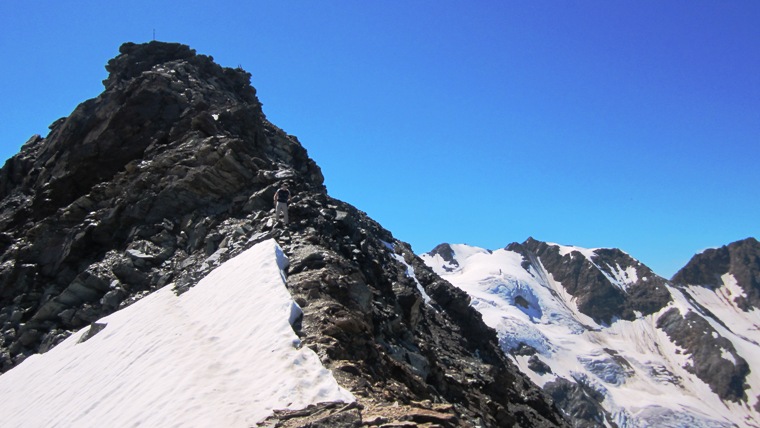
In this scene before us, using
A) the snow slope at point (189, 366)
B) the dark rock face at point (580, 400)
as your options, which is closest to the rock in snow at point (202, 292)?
the snow slope at point (189, 366)

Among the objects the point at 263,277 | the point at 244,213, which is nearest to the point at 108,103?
the point at 244,213

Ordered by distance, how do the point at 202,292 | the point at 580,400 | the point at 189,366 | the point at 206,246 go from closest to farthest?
the point at 189,366, the point at 202,292, the point at 206,246, the point at 580,400

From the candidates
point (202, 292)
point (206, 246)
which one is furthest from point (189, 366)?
point (206, 246)

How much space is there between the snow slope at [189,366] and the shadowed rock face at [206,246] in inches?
27.3

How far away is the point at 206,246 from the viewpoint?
2467 centimetres

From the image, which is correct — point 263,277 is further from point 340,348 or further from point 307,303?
point 340,348

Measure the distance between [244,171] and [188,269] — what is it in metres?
6.68

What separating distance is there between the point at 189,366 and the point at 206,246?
446 inches

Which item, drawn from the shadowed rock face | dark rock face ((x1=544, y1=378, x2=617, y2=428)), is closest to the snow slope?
the shadowed rock face

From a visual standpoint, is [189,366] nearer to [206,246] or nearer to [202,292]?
[202,292]

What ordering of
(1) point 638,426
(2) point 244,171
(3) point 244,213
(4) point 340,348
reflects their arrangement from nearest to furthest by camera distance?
(4) point 340,348, (3) point 244,213, (2) point 244,171, (1) point 638,426

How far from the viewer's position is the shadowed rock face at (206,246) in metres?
15.6

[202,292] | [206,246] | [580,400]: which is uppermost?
[206,246]

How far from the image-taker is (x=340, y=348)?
43.9ft
